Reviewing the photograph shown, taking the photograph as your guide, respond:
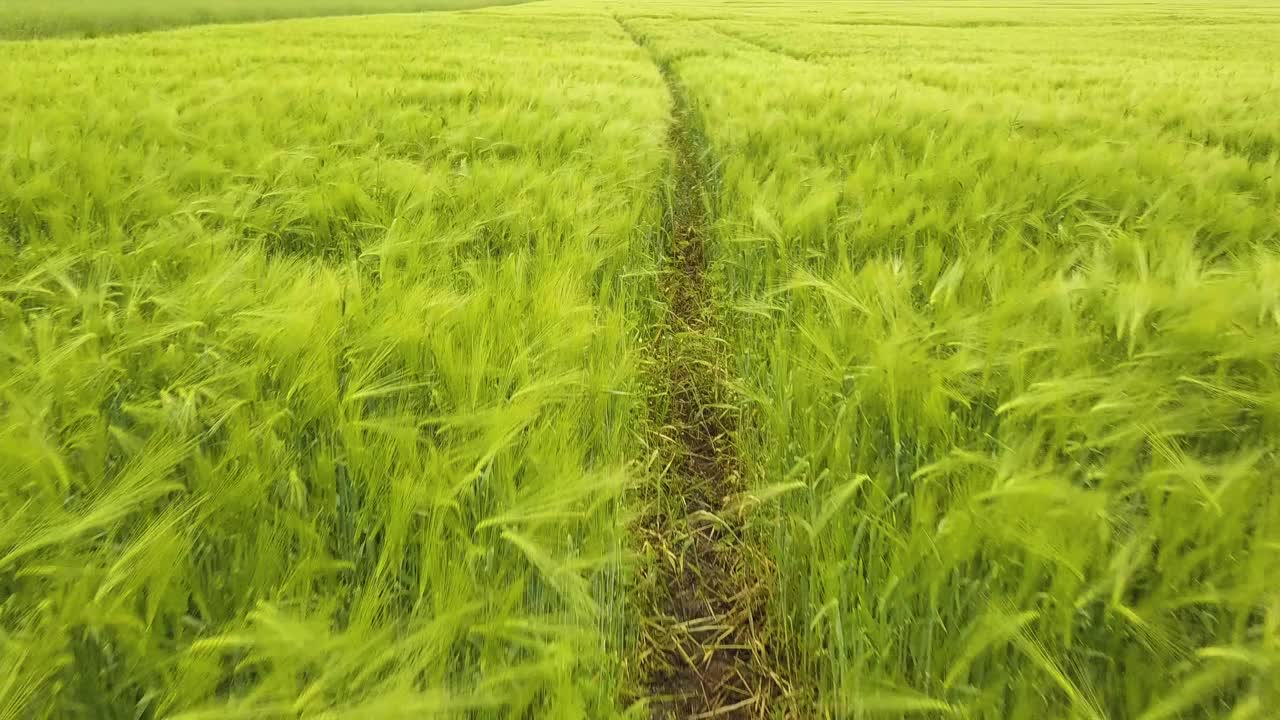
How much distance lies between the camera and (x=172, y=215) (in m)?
1.54

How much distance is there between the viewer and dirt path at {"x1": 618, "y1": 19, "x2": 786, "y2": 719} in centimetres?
86

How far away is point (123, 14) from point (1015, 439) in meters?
23.3

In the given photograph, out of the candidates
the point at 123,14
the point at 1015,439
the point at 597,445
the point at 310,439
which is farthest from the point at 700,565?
the point at 123,14

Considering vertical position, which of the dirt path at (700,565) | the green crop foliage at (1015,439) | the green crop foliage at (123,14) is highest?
the green crop foliage at (123,14)

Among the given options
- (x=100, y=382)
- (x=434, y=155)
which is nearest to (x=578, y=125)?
(x=434, y=155)

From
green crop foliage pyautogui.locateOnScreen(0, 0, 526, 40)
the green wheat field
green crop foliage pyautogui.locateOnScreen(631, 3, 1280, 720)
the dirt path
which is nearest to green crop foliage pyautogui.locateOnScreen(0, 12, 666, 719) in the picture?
the green wheat field

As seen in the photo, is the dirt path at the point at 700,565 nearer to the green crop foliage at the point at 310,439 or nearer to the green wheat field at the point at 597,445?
the green wheat field at the point at 597,445

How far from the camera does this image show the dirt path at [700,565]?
2.84 feet

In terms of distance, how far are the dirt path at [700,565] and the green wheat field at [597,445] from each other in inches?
0.5

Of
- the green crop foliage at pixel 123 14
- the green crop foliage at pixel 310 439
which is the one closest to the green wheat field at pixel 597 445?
the green crop foliage at pixel 310 439

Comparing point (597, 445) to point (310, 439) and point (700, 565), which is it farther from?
point (310, 439)

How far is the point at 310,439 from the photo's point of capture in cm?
90

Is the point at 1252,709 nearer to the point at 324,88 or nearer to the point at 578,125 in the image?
the point at 578,125

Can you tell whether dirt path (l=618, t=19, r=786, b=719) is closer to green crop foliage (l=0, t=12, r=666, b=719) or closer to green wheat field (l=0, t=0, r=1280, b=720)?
green wheat field (l=0, t=0, r=1280, b=720)
